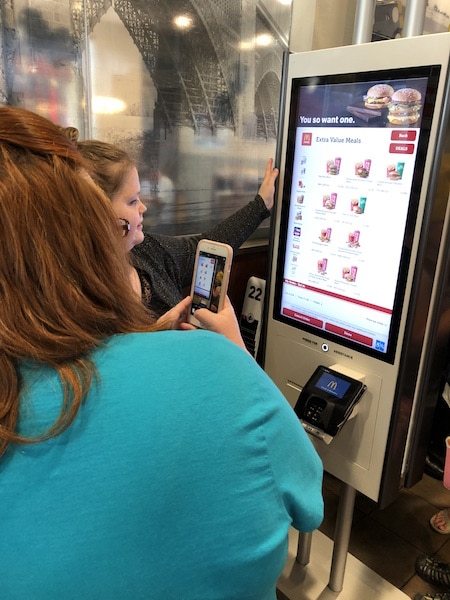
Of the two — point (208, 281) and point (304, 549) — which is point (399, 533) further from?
point (208, 281)

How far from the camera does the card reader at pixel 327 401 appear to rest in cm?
132

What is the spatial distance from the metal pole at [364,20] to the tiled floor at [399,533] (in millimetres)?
1740

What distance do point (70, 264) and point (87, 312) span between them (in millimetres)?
59

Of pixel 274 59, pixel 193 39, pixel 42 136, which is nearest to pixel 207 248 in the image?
pixel 42 136

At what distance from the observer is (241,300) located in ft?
6.79

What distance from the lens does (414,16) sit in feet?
5.24

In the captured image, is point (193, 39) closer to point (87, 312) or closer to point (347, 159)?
point (347, 159)

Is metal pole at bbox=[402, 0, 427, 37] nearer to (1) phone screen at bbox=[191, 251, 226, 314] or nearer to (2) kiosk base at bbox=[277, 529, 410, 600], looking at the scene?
(1) phone screen at bbox=[191, 251, 226, 314]

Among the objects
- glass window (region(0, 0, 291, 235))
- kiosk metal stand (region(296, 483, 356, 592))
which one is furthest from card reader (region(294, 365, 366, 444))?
glass window (region(0, 0, 291, 235))

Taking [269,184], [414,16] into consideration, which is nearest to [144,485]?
[269,184]

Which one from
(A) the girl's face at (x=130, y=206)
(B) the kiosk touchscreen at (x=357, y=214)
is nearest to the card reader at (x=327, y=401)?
(B) the kiosk touchscreen at (x=357, y=214)

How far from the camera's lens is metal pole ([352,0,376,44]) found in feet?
5.45

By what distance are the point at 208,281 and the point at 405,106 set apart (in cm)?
60

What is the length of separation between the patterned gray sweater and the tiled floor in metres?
1.13
